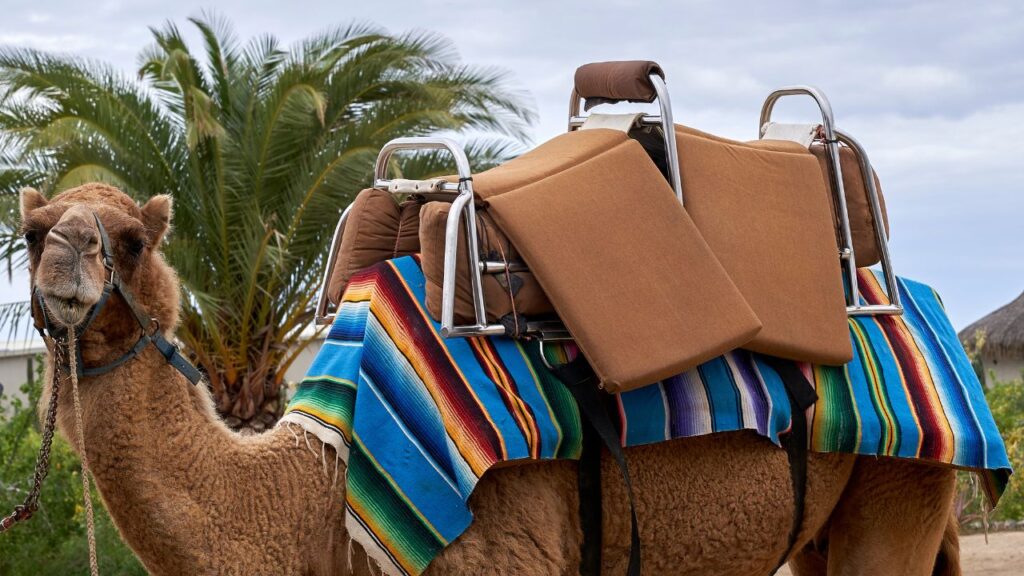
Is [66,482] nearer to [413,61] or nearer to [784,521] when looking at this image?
[413,61]

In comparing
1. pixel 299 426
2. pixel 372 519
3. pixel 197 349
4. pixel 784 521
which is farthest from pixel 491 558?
pixel 197 349

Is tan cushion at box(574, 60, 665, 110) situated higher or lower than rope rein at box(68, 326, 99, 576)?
higher

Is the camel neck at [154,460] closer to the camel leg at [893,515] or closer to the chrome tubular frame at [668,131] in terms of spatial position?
the chrome tubular frame at [668,131]

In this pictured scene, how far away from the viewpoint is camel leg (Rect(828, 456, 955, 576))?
452 centimetres

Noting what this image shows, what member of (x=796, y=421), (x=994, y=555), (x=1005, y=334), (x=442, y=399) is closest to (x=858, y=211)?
(x=796, y=421)

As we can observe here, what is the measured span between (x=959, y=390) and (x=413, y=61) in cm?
816

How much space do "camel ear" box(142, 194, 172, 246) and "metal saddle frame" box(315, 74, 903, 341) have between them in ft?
2.61

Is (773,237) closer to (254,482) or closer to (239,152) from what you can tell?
(254,482)

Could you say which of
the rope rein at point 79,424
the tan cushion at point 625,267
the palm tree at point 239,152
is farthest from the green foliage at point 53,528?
the tan cushion at point 625,267

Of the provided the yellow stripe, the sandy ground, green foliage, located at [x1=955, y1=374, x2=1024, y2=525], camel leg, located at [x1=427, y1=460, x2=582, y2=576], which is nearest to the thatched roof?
green foliage, located at [x1=955, y1=374, x2=1024, y2=525]

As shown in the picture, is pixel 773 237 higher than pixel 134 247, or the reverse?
pixel 773 237

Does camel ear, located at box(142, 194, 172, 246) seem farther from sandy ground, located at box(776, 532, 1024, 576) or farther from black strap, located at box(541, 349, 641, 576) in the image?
sandy ground, located at box(776, 532, 1024, 576)

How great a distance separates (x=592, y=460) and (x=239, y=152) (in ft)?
26.5

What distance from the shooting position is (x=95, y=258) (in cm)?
317
